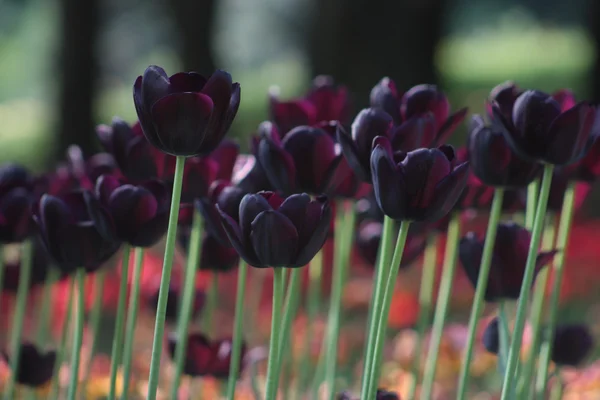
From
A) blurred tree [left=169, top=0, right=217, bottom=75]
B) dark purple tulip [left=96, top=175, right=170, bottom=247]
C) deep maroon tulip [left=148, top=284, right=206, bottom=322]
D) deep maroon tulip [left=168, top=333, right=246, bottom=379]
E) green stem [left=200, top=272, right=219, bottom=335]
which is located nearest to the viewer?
dark purple tulip [left=96, top=175, right=170, bottom=247]

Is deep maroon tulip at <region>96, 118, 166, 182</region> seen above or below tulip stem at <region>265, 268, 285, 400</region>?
above

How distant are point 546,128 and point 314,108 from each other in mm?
411

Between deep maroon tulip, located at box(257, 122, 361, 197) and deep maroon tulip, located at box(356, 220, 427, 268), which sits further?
deep maroon tulip, located at box(356, 220, 427, 268)

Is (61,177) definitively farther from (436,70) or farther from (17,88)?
(17,88)

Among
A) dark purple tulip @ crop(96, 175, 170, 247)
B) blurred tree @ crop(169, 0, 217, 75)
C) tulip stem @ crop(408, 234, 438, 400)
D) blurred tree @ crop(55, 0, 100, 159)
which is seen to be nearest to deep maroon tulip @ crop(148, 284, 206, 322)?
tulip stem @ crop(408, 234, 438, 400)

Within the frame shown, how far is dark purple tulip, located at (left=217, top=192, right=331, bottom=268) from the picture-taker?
92 centimetres

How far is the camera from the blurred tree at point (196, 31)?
6.50m

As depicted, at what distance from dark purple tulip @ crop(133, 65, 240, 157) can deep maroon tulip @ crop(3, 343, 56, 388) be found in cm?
60

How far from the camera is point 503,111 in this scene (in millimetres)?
1107

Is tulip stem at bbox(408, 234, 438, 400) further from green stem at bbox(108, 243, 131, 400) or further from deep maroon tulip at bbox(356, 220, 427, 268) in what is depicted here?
green stem at bbox(108, 243, 131, 400)

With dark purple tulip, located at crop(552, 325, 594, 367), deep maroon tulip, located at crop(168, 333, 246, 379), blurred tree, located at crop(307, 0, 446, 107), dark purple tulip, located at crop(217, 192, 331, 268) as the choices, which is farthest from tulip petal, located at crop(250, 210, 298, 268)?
blurred tree, located at crop(307, 0, 446, 107)

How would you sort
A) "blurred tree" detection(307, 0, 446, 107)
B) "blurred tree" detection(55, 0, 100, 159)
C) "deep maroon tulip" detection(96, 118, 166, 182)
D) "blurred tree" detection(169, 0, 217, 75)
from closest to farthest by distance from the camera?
1. "deep maroon tulip" detection(96, 118, 166, 182)
2. "blurred tree" detection(307, 0, 446, 107)
3. "blurred tree" detection(55, 0, 100, 159)
4. "blurred tree" detection(169, 0, 217, 75)

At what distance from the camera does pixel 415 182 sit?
938 mm

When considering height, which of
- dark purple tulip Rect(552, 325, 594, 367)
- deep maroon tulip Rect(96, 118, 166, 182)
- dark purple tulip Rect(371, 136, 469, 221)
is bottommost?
dark purple tulip Rect(552, 325, 594, 367)
